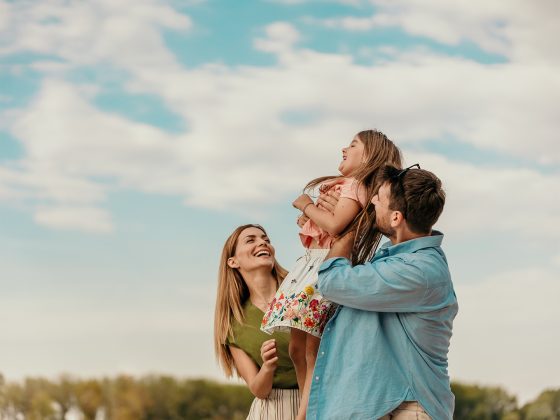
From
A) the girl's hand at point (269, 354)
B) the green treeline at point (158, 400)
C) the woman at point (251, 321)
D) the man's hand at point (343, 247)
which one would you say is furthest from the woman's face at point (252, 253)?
the green treeline at point (158, 400)

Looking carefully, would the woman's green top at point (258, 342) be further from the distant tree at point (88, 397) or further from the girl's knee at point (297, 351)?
the distant tree at point (88, 397)

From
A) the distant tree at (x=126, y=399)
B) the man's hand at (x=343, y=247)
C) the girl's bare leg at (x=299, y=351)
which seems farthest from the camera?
the distant tree at (x=126, y=399)

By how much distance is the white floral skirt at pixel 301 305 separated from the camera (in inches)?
128

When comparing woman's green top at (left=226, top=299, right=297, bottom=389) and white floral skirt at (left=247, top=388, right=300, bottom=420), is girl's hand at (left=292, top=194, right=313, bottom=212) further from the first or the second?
white floral skirt at (left=247, top=388, right=300, bottom=420)

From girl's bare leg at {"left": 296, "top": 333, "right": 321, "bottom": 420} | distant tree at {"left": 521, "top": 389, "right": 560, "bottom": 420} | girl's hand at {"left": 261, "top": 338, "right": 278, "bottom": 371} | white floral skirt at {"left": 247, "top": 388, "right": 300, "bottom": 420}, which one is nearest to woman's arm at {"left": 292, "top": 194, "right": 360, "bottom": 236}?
girl's bare leg at {"left": 296, "top": 333, "right": 321, "bottom": 420}

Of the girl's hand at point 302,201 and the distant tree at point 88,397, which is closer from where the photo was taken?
the girl's hand at point 302,201

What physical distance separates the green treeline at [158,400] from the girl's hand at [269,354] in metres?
7.97

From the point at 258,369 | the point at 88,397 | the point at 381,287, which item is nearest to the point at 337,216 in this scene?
the point at 381,287

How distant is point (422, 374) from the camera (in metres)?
2.97

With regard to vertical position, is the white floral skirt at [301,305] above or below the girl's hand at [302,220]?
below

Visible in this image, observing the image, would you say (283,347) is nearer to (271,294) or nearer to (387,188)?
(271,294)

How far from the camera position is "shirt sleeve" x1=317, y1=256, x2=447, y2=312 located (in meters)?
2.92

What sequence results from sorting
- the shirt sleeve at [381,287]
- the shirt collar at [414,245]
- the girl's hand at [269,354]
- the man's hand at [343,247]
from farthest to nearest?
the girl's hand at [269,354] < the man's hand at [343,247] < the shirt collar at [414,245] < the shirt sleeve at [381,287]

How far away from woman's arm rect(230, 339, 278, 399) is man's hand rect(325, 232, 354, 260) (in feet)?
2.07
